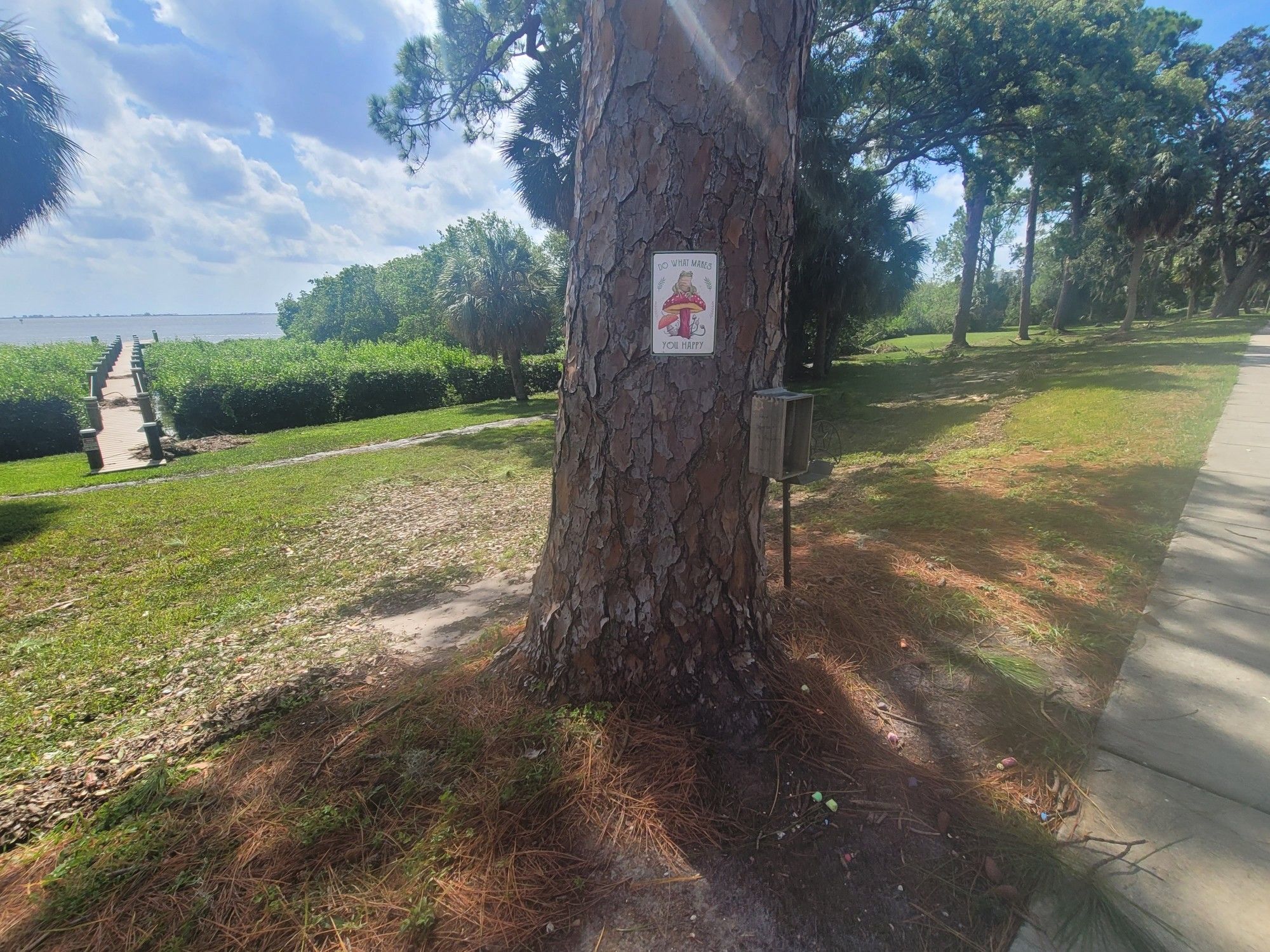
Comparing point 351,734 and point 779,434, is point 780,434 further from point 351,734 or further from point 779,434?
point 351,734

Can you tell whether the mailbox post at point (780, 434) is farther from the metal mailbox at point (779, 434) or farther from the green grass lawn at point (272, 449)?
the green grass lawn at point (272, 449)

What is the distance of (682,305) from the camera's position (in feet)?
6.08

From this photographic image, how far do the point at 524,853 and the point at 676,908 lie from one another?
44 centimetres

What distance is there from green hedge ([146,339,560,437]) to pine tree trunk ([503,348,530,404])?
144 centimetres

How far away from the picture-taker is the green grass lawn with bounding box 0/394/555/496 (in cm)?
1006

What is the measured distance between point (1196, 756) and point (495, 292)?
68.8 ft

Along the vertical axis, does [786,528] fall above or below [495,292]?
below

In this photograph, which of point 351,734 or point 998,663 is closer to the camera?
point 351,734


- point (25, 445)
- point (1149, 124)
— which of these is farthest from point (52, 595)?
point (1149, 124)

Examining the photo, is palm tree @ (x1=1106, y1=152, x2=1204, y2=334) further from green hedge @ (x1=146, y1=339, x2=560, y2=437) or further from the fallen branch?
the fallen branch

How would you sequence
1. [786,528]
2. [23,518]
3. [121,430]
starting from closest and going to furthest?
[786,528]
[23,518]
[121,430]

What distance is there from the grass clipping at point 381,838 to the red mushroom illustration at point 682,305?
138 centimetres

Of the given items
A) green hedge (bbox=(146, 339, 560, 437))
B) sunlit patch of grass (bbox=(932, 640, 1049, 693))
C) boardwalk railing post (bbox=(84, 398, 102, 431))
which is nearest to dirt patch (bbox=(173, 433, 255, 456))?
green hedge (bbox=(146, 339, 560, 437))

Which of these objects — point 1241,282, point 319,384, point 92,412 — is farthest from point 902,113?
point 1241,282
